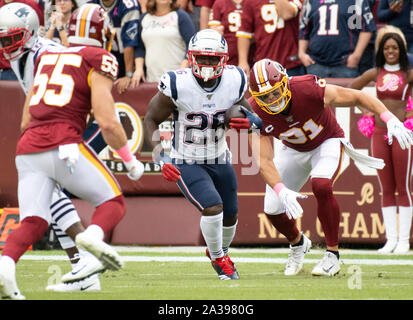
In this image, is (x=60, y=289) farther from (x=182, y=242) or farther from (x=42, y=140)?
(x=182, y=242)

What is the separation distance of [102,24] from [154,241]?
13.2 ft

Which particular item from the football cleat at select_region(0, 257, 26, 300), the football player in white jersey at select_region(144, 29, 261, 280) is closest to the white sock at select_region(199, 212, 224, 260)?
the football player in white jersey at select_region(144, 29, 261, 280)

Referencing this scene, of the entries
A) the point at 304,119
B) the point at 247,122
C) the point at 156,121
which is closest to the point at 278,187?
the point at 247,122

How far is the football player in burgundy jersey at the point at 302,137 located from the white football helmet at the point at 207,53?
9.3 inches

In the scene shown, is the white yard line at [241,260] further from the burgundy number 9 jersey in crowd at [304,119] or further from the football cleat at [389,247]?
the burgundy number 9 jersey in crowd at [304,119]

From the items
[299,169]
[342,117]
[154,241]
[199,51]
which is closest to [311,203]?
[342,117]

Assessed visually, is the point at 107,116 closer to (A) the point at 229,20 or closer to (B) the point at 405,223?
(B) the point at 405,223

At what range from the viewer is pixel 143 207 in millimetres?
8586

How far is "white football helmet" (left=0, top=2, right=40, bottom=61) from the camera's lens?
494 centimetres

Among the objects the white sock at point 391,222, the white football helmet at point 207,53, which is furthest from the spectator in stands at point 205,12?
the white football helmet at point 207,53

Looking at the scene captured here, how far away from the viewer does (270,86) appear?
552 centimetres

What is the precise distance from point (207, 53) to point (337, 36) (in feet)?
10.3

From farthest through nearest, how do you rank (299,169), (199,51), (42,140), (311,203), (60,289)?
Result: (311,203) → (299,169) → (199,51) → (60,289) → (42,140)

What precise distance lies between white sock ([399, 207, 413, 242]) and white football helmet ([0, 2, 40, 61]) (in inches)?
166
